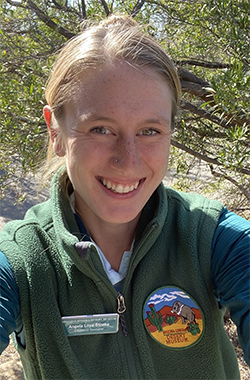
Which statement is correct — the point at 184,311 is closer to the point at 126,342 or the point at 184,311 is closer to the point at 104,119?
the point at 126,342

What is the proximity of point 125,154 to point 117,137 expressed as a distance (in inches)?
2.8

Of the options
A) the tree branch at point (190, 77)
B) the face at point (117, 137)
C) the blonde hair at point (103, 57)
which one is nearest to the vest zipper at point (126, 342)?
the face at point (117, 137)

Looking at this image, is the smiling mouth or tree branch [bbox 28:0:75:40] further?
tree branch [bbox 28:0:75:40]

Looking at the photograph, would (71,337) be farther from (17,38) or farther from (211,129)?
(17,38)

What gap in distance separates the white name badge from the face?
0.35 metres

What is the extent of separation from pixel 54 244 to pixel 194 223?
0.53 metres

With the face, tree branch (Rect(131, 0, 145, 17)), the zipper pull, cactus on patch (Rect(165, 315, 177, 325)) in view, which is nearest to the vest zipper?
the zipper pull

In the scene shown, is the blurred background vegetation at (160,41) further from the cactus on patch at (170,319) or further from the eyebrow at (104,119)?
the cactus on patch at (170,319)

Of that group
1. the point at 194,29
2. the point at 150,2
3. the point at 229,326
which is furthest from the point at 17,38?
the point at 229,326

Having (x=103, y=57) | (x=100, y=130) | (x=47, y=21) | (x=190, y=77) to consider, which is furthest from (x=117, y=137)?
(x=47, y=21)

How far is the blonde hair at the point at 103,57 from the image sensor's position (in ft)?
4.68

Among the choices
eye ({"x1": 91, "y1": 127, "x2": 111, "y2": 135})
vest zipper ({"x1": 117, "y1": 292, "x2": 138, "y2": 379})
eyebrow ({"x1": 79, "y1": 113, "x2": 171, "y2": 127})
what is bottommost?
vest zipper ({"x1": 117, "y1": 292, "x2": 138, "y2": 379})

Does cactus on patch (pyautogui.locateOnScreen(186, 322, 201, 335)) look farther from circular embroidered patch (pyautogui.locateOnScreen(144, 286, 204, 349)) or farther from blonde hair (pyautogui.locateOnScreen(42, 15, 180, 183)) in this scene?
blonde hair (pyautogui.locateOnScreen(42, 15, 180, 183))

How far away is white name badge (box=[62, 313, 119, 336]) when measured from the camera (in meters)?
1.29
